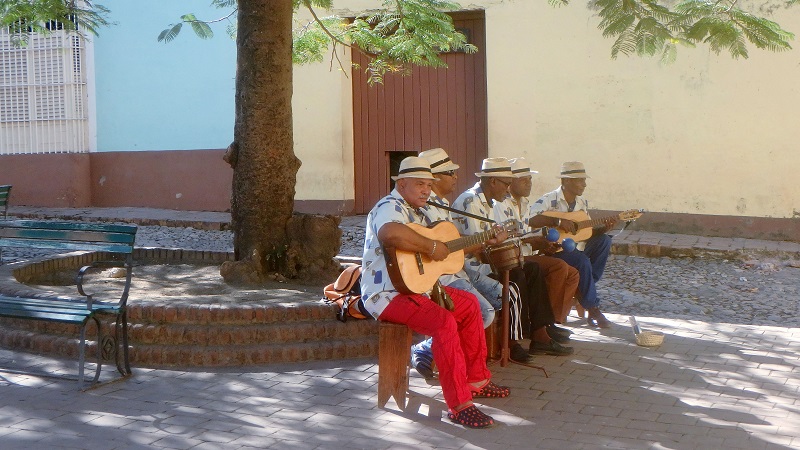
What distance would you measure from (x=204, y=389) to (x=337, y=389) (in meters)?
0.76

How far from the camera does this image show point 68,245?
20.4 feet

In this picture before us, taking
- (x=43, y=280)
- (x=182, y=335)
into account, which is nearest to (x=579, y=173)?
(x=182, y=335)

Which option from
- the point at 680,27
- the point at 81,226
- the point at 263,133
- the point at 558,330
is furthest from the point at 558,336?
→ the point at 81,226

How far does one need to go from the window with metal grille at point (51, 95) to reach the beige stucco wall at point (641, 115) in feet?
14.8

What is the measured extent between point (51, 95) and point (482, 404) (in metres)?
11.8

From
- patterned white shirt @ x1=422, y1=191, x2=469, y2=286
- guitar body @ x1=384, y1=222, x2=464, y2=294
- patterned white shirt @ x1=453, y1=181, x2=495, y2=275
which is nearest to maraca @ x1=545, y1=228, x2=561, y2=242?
patterned white shirt @ x1=453, y1=181, x2=495, y2=275

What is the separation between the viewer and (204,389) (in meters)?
5.84

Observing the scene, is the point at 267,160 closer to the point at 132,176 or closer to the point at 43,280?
the point at 43,280

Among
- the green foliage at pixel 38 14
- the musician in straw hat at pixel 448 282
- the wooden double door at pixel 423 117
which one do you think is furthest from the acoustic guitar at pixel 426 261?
the wooden double door at pixel 423 117

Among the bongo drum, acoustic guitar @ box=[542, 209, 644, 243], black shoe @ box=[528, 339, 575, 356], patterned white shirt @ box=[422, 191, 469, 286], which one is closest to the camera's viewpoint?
patterned white shirt @ box=[422, 191, 469, 286]

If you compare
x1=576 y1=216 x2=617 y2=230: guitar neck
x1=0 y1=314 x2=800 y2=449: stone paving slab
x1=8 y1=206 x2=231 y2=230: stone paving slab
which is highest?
x1=576 y1=216 x2=617 y2=230: guitar neck

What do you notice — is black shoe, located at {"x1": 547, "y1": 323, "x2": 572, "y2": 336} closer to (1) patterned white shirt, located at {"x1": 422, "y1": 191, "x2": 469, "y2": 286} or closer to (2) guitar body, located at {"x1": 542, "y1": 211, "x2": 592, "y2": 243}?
(2) guitar body, located at {"x1": 542, "y1": 211, "x2": 592, "y2": 243}

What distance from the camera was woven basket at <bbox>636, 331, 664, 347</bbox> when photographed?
6.93 metres

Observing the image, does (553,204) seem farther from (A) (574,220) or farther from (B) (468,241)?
(B) (468,241)
